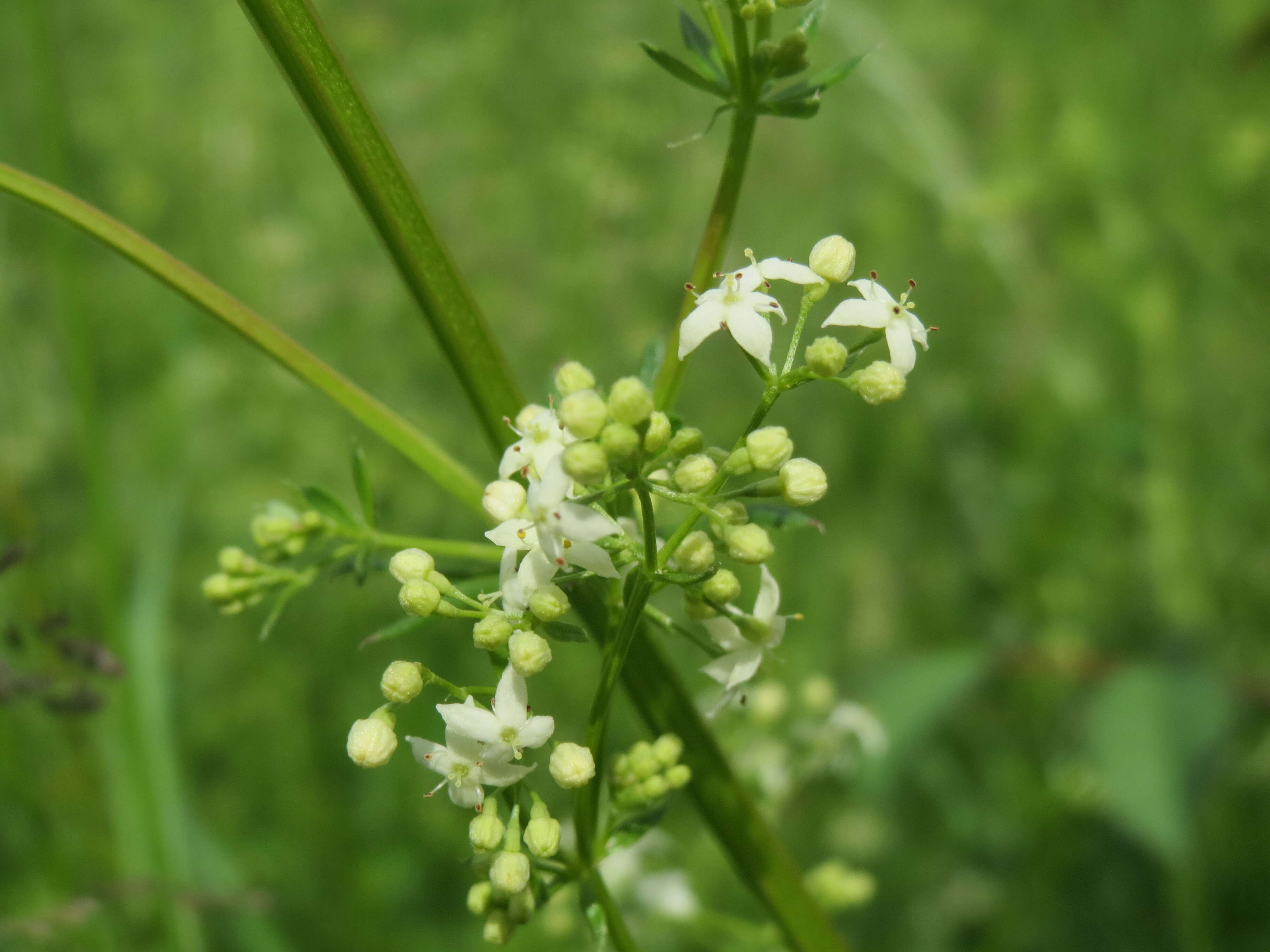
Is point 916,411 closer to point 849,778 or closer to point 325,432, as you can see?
point 849,778

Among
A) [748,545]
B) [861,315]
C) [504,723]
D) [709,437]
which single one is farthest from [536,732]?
[709,437]

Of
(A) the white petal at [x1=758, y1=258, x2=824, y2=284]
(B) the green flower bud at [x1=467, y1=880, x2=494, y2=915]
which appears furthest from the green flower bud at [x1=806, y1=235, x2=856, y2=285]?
(B) the green flower bud at [x1=467, y1=880, x2=494, y2=915]

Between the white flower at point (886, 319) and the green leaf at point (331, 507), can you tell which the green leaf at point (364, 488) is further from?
the white flower at point (886, 319)

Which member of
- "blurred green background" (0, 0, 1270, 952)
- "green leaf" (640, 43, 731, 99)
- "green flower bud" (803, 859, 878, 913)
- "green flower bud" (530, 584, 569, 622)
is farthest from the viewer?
"blurred green background" (0, 0, 1270, 952)

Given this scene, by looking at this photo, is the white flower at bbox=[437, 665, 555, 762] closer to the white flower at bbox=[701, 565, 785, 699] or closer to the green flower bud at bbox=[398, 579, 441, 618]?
the green flower bud at bbox=[398, 579, 441, 618]

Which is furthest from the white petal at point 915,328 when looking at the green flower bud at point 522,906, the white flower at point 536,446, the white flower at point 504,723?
the green flower bud at point 522,906

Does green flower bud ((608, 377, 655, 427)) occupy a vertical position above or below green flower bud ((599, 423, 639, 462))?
above
